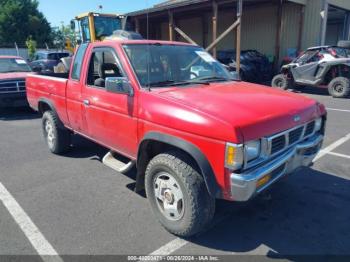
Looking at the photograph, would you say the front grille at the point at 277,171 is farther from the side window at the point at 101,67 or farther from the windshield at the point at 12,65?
the windshield at the point at 12,65

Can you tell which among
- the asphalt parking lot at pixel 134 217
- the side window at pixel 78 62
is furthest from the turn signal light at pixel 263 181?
the side window at pixel 78 62

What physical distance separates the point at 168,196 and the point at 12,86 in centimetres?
782

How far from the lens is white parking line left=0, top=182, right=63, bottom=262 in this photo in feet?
9.20

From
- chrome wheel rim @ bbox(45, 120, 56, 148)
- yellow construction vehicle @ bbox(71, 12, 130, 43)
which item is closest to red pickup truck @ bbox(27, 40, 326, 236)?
chrome wheel rim @ bbox(45, 120, 56, 148)

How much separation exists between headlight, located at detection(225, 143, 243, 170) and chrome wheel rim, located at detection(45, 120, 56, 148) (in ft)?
12.6

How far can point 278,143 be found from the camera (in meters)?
2.79

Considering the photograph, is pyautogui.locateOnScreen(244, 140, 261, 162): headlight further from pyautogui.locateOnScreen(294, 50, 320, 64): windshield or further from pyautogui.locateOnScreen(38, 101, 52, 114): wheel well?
pyautogui.locateOnScreen(294, 50, 320, 64): windshield

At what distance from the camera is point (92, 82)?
4203 millimetres

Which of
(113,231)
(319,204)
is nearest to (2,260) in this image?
(113,231)

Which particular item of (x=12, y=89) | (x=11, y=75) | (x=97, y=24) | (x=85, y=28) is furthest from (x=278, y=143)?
(x=85, y=28)

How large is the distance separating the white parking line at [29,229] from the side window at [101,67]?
71.3 inches

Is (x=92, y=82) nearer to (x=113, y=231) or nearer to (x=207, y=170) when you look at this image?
(x=113, y=231)

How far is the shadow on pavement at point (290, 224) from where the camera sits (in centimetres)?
288

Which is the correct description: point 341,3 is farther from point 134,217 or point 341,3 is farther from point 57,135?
point 134,217
